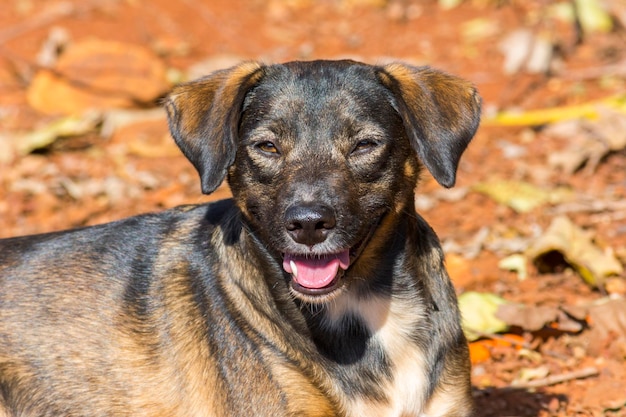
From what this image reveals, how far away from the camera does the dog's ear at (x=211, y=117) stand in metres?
4.90

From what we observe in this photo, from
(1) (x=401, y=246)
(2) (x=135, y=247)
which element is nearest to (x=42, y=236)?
(2) (x=135, y=247)

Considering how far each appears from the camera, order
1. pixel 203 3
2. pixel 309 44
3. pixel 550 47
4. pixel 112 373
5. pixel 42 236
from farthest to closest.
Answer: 1. pixel 203 3
2. pixel 309 44
3. pixel 550 47
4. pixel 42 236
5. pixel 112 373

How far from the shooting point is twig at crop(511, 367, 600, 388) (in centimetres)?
602

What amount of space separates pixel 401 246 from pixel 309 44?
9.46 meters

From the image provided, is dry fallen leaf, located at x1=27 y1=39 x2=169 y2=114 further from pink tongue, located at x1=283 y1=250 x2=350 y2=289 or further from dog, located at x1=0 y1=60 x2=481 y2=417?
pink tongue, located at x1=283 y1=250 x2=350 y2=289

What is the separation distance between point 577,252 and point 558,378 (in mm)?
1331

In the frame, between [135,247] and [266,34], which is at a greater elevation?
[135,247]

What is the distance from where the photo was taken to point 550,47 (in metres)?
12.0

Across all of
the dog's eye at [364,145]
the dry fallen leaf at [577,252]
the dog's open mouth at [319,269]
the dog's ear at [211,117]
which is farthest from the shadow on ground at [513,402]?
the dog's ear at [211,117]

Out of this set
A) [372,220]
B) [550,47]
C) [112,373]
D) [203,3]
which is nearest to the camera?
[372,220]

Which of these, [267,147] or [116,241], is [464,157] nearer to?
[116,241]

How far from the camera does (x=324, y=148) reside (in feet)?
15.5

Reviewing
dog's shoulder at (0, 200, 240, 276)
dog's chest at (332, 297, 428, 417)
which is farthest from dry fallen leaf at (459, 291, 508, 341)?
dog's shoulder at (0, 200, 240, 276)

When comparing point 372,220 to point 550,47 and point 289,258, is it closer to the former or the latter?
point 289,258
